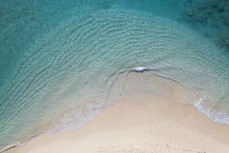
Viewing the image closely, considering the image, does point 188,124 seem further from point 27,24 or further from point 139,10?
point 27,24

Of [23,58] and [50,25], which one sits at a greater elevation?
[50,25]

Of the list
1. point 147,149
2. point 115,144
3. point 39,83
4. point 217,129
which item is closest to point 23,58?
point 39,83

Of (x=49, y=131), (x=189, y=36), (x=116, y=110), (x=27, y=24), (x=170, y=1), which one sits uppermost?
(x=170, y=1)

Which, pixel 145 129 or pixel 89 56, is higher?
pixel 89 56
